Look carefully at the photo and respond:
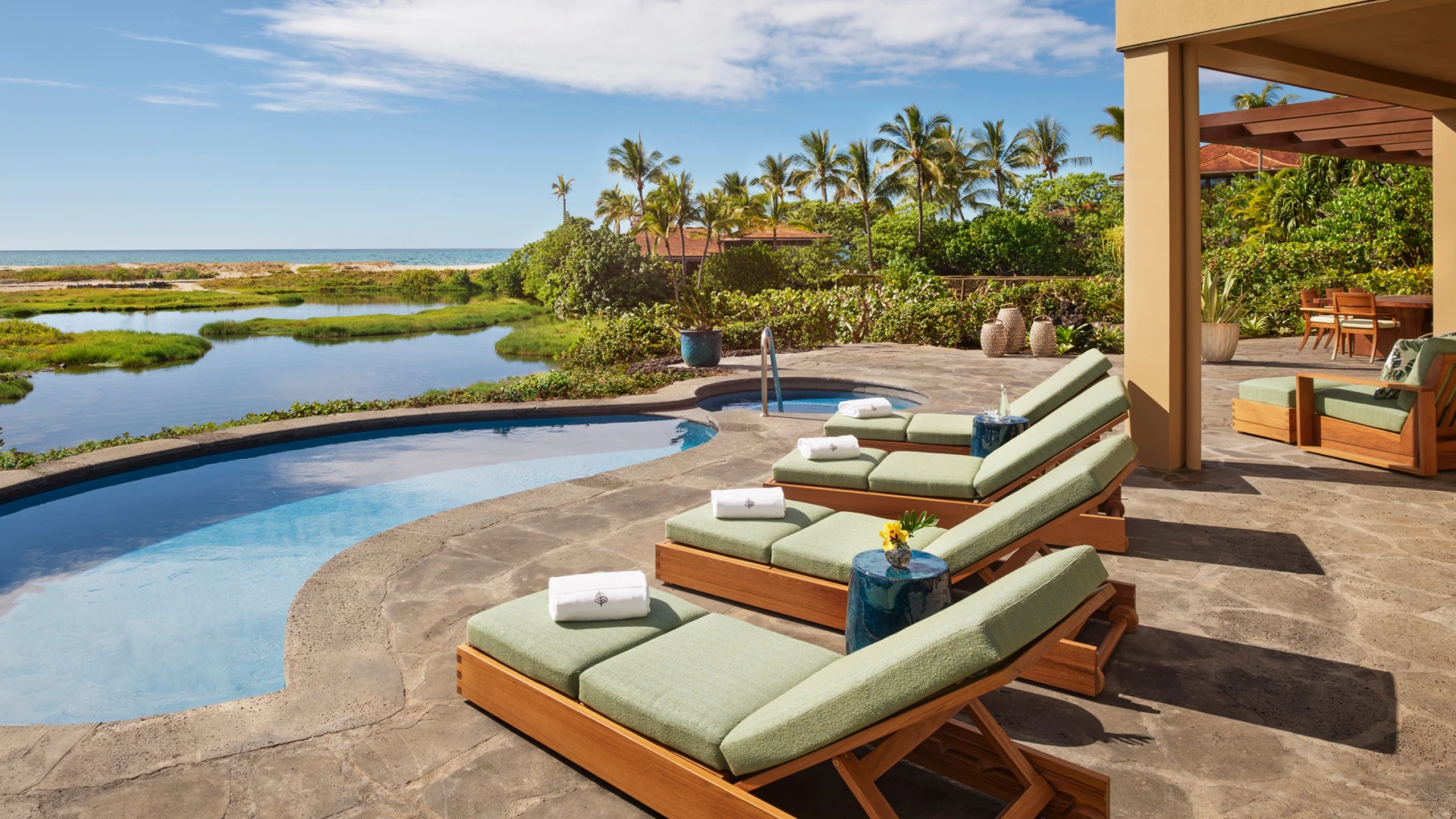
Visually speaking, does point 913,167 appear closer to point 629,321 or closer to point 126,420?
point 629,321

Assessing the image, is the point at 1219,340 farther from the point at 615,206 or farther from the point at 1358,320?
the point at 615,206

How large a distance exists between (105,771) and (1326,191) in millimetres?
25367

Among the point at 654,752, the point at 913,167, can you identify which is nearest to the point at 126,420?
the point at 654,752

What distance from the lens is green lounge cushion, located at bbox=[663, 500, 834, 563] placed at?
3.73m

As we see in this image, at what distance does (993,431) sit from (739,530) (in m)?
2.03

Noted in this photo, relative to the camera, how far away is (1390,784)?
2.37 metres

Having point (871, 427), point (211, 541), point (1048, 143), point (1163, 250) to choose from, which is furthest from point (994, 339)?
point (1048, 143)

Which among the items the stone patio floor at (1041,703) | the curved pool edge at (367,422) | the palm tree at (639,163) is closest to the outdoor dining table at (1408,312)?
the curved pool edge at (367,422)

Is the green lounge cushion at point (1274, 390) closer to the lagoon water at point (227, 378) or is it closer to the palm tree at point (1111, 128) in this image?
the lagoon water at point (227, 378)

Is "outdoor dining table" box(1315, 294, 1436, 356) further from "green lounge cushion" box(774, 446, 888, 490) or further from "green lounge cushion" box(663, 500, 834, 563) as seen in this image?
"green lounge cushion" box(663, 500, 834, 563)

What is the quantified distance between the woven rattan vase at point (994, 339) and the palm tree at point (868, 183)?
2730cm

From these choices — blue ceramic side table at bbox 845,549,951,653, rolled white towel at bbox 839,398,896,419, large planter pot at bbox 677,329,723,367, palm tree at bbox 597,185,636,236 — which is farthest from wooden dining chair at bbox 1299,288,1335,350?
palm tree at bbox 597,185,636,236

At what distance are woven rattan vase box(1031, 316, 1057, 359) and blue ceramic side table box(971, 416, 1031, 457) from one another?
322 inches

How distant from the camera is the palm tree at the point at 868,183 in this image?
40281mm
